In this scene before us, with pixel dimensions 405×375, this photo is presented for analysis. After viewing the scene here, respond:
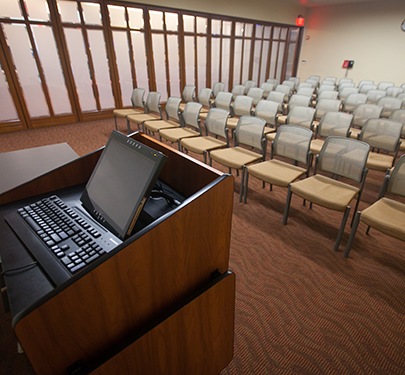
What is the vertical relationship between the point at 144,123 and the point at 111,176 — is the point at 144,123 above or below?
below

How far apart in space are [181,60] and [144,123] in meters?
3.94

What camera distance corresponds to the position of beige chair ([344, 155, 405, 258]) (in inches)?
74.0

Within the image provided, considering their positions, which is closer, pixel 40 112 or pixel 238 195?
pixel 238 195

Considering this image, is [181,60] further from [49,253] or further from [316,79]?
[49,253]

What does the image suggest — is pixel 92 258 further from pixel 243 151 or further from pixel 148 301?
pixel 243 151

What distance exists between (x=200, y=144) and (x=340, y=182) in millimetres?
1793

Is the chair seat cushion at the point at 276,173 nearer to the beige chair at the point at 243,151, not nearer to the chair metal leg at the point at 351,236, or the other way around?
the beige chair at the point at 243,151

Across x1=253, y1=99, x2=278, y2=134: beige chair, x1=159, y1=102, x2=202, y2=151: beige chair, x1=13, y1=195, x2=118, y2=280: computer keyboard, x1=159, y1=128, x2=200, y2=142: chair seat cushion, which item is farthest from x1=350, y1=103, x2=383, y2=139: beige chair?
x1=13, y1=195, x2=118, y2=280: computer keyboard

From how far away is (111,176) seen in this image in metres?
1.08

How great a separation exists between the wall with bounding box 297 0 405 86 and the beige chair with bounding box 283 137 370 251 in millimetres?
8753

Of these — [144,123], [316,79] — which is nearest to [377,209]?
[144,123]

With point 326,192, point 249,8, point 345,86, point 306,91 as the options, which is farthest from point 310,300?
point 249,8

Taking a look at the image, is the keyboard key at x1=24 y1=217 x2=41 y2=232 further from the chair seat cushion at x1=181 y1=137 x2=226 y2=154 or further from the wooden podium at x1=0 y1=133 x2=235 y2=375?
the chair seat cushion at x1=181 y1=137 x2=226 y2=154

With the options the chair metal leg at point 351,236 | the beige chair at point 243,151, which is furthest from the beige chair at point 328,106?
the chair metal leg at point 351,236
